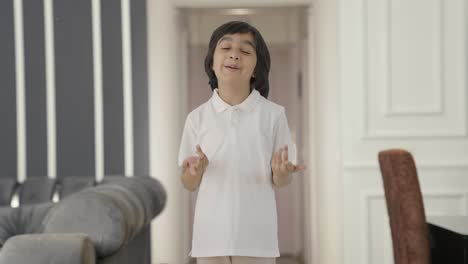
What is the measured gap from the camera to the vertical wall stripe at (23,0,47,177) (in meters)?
4.46

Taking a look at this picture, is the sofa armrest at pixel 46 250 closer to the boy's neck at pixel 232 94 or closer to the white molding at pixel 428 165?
the boy's neck at pixel 232 94

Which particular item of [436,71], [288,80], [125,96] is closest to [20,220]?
[125,96]

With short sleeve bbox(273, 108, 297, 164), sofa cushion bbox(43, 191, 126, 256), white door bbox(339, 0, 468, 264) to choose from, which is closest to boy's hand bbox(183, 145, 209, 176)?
short sleeve bbox(273, 108, 297, 164)

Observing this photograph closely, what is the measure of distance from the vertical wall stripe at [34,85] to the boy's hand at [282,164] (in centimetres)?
336

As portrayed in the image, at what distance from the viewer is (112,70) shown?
4.48 meters

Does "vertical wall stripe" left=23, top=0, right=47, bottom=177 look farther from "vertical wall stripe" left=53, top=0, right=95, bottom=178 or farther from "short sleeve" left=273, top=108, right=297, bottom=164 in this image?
"short sleeve" left=273, top=108, right=297, bottom=164

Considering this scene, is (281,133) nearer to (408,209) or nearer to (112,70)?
(408,209)

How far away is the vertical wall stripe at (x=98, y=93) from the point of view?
447cm

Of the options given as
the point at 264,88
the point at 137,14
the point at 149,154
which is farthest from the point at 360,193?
the point at 264,88

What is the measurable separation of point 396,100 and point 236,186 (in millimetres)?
2769

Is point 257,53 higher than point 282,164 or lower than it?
higher

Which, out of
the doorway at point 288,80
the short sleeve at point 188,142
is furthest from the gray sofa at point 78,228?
the doorway at point 288,80

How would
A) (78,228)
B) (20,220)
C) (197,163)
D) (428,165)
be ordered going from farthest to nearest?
(428,165), (20,220), (78,228), (197,163)

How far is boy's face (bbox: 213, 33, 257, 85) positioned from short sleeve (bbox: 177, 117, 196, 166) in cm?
11
